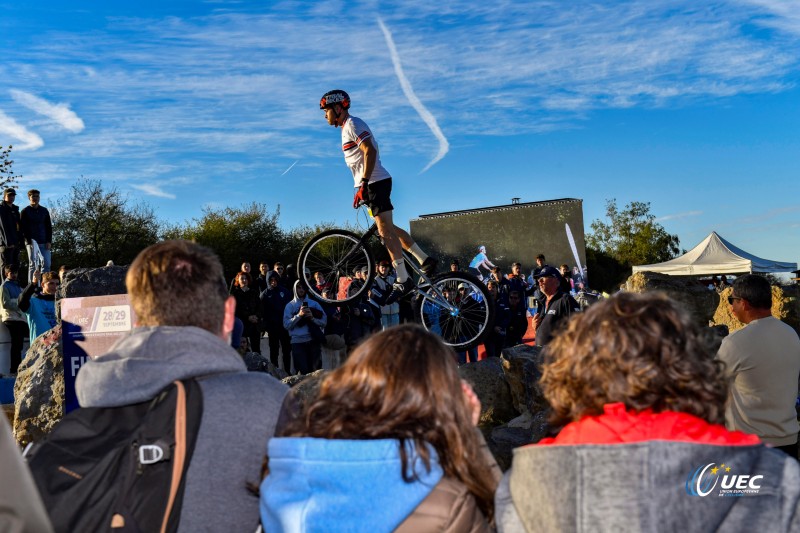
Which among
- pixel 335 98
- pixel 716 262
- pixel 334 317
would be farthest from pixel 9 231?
pixel 716 262

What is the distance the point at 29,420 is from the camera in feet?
23.1

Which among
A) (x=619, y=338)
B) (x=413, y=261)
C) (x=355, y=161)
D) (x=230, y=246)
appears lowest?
(x=619, y=338)

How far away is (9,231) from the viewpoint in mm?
13898

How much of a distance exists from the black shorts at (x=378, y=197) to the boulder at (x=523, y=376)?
2.02m

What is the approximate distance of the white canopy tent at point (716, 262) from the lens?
90.4ft

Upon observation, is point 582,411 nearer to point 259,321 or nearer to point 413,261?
point 413,261

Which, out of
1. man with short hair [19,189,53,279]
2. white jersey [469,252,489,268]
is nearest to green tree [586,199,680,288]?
white jersey [469,252,489,268]

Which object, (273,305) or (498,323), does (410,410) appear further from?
(273,305)

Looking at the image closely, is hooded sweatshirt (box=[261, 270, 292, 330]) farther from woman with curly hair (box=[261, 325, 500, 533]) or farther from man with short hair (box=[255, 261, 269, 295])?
woman with curly hair (box=[261, 325, 500, 533])

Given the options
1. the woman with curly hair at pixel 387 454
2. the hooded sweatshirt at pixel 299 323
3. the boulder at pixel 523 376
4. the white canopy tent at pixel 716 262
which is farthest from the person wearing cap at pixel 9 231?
the white canopy tent at pixel 716 262

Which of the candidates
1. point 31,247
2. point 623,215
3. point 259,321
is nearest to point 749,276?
point 259,321

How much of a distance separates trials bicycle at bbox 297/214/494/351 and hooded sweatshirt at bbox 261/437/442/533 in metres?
6.11

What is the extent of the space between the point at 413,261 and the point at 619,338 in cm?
637

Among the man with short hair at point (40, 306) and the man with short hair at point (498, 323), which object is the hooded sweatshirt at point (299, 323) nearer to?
the man with short hair at point (498, 323)
